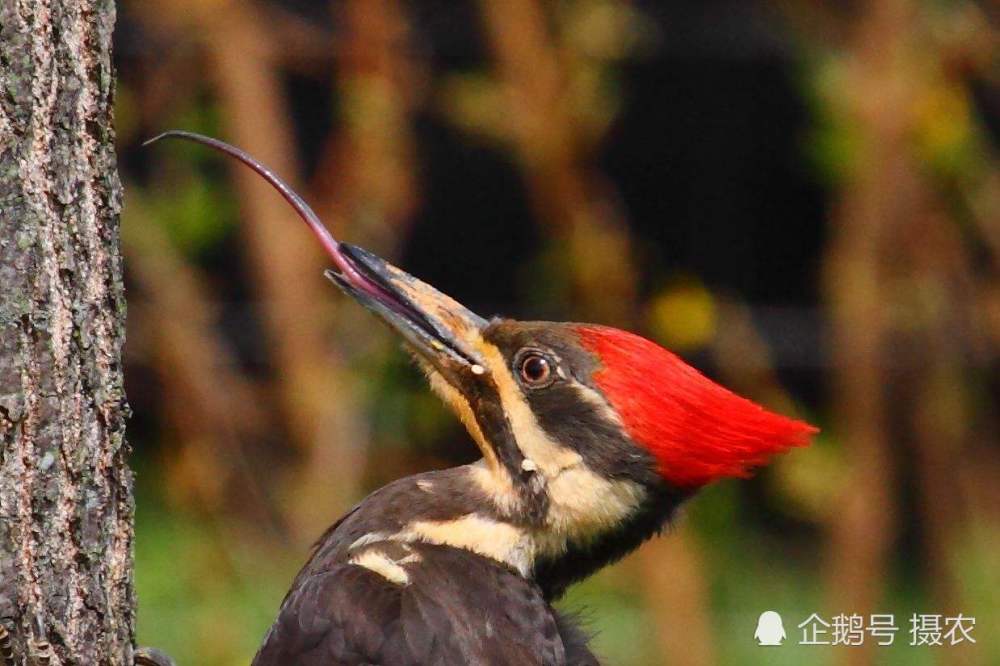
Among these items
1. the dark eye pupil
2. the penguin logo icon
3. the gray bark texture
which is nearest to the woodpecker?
the dark eye pupil

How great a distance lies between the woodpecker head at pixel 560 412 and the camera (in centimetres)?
272

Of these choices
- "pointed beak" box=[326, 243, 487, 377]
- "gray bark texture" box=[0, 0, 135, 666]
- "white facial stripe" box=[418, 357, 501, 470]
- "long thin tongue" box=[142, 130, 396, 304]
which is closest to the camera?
"gray bark texture" box=[0, 0, 135, 666]

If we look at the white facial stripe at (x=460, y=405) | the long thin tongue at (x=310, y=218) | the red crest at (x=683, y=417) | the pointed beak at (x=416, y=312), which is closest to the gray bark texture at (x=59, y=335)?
the long thin tongue at (x=310, y=218)

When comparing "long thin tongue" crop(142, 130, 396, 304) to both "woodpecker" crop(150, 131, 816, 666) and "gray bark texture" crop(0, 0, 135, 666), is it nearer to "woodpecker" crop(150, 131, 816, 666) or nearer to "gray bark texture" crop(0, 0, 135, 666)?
"woodpecker" crop(150, 131, 816, 666)

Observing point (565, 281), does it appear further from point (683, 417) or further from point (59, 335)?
point (59, 335)

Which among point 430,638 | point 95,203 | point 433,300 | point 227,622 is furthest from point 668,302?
point 95,203

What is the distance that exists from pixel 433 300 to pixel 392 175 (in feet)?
7.63

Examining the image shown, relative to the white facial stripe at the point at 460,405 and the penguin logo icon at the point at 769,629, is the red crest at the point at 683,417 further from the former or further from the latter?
the penguin logo icon at the point at 769,629

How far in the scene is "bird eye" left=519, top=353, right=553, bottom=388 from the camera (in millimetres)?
2855

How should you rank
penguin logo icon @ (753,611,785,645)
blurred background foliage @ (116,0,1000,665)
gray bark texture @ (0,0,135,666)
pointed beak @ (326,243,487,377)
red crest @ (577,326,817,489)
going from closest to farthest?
gray bark texture @ (0,0,135,666), red crest @ (577,326,817,489), pointed beak @ (326,243,487,377), blurred background foliage @ (116,0,1000,665), penguin logo icon @ (753,611,785,645)

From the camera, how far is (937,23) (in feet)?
15.7

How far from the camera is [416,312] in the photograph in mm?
2816

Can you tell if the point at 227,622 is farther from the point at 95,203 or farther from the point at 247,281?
the point at 95,203

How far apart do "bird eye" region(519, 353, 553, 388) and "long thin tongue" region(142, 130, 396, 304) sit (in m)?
0.26
